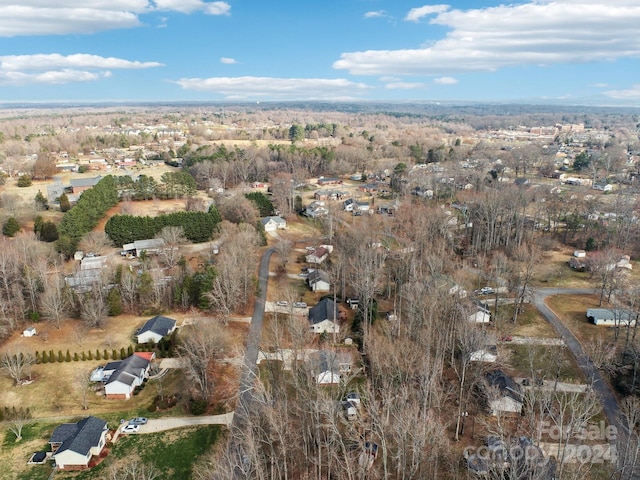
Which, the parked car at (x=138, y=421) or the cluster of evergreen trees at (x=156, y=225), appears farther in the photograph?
the cluster of evergreen trees at (x=156, y=225)

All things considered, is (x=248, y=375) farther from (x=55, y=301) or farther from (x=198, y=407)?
(x=55, y=301)

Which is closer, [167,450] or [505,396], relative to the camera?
[167,450]

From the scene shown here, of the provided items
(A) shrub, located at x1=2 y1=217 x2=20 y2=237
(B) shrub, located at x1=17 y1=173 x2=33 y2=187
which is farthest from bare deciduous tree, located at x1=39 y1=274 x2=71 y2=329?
(B) shrub, located at x1=17 y1=173 x2=33 y2=187

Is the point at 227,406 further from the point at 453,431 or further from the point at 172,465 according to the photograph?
the point at 453,431

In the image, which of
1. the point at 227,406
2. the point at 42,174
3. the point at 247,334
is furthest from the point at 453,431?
the point at 42,174

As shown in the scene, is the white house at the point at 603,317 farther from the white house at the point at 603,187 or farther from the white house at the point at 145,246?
the white house at the point at 603,187

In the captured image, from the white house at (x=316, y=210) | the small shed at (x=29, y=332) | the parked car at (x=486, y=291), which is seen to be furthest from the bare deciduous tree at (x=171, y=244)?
the parked car at (x=486, y=291)

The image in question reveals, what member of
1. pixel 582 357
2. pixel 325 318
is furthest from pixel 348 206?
pixel 582 357
